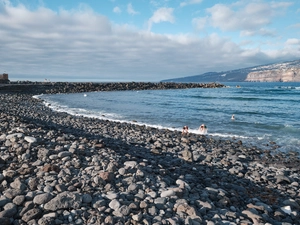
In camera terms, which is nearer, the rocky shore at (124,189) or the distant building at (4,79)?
the rocky shore at (124,189)

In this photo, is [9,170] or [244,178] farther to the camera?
[244,178]

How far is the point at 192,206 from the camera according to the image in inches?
177

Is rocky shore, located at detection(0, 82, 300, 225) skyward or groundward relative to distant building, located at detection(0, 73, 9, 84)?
groundward

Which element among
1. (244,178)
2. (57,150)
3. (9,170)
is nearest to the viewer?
(9,170)

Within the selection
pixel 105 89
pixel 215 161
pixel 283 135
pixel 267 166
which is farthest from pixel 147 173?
pixel 105 89

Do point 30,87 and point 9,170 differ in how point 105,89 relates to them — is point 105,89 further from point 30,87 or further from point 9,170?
point 9,170

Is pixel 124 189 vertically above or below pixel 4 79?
below

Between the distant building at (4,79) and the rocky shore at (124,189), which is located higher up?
the distant building at (4,79)

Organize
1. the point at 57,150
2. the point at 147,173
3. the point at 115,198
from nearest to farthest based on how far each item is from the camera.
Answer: the point at 115,198, the point at 147,173, the point at 57,150

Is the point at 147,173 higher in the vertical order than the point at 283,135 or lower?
higher

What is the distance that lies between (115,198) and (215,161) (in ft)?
18.6

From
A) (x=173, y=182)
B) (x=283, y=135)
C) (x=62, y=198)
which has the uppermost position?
(x=62, y=198)

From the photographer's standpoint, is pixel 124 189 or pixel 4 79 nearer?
pixel 124 189

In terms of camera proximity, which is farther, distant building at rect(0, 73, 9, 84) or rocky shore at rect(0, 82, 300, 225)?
distant building at rect(0, 73, 9, 84)
